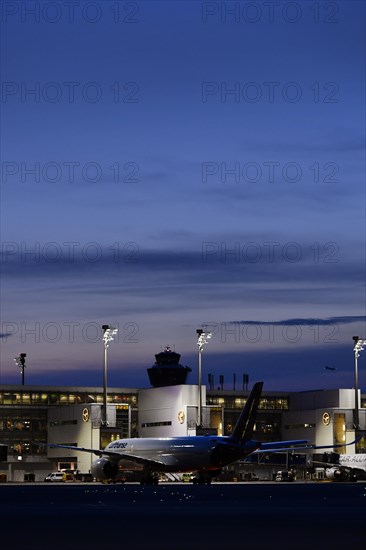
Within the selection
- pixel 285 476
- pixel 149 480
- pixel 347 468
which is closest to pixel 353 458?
pixel 347 468

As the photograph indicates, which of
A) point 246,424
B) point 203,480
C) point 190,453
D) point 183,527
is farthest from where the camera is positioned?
point 203,480

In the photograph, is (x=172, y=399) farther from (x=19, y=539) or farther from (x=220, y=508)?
(x=19, y=539)

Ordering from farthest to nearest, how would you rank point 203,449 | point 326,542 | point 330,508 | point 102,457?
point 102,457 < point 203,449 < point 330,508 < point 326,542

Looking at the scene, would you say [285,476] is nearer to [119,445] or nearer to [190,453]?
[119,445]

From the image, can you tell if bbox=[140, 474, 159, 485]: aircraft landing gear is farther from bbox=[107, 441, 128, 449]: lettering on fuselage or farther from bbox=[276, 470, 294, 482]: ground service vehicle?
bbox=[276, 470, 294, 482]: ground service vehicle

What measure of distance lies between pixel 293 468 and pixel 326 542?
15861cm

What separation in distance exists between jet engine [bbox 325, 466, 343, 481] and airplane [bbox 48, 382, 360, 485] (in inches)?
1110

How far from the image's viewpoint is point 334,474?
551ft

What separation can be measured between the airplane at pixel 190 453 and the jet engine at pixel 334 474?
28.2 m

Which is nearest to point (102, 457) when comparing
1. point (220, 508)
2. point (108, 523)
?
point (220, 508)

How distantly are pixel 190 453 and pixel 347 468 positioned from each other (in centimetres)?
3559

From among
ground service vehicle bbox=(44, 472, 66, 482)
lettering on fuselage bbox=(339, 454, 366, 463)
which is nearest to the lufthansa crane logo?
ground service vehicle bbox=(44, 472, 66, 482)

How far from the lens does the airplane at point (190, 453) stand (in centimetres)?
13662

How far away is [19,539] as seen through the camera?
121 feet
